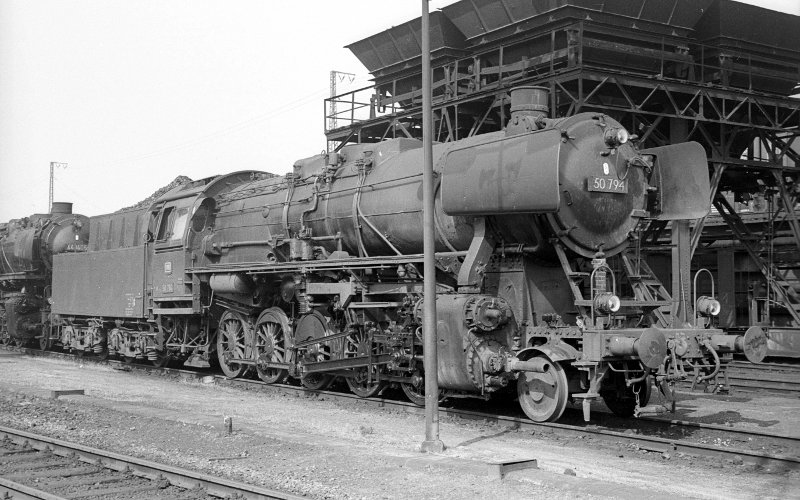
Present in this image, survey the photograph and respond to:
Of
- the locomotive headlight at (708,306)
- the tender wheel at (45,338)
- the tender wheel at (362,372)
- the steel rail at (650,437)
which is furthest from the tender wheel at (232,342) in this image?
the tender wheel at (45,338)

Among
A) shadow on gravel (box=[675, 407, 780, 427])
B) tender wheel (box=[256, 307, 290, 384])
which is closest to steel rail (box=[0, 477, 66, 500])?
tender wheel (box=[256, 307, 290, 384])

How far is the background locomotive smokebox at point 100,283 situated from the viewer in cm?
1902

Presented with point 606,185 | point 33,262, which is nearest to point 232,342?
point 606,185

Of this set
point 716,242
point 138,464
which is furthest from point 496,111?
point 138,464

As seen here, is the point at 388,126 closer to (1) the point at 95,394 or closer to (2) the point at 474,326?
(1) the point at 95,394

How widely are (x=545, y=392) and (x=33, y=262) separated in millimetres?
20531

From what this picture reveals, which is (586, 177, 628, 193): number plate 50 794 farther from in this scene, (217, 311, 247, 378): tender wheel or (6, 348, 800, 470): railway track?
(217, 311, 247, 378): tender wheel

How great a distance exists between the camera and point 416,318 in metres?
12.0

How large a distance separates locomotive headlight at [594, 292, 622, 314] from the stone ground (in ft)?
5.37

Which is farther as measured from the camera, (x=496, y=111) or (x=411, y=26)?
(x=411, y=26)

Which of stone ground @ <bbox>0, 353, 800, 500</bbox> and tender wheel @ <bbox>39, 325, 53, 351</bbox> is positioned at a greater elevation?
tender wheel @ <bbox>39, 325, 53, 351</bbox>

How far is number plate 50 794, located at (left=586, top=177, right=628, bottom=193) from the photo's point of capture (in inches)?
421

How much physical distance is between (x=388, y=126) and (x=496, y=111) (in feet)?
14.2

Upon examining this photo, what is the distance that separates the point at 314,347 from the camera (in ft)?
46.8
